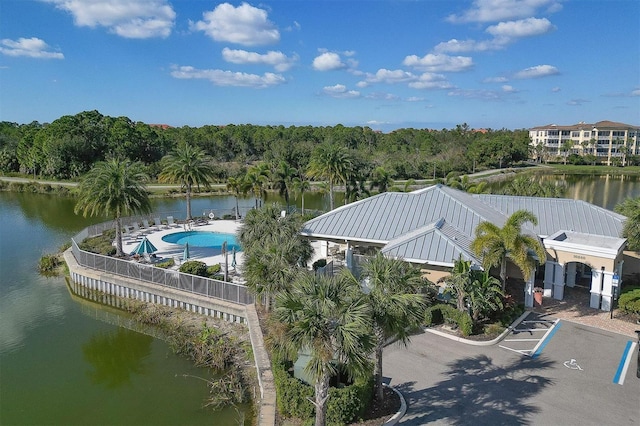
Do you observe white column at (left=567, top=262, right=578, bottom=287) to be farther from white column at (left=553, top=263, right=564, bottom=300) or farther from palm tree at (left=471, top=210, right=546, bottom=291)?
palm tree at (left=471, top=210, right=546, bottom=291)

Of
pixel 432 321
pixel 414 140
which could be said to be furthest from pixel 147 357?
pixel 414 140

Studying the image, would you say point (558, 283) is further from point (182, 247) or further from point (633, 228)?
point (182, 247)

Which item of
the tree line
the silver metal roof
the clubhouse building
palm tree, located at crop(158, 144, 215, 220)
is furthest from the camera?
the tree line

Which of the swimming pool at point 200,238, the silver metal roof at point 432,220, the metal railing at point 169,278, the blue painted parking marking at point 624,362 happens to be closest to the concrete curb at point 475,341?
the silver metal roof at point 432,220

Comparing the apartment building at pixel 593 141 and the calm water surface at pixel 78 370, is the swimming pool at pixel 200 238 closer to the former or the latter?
the calm water surface at pixel 78 370

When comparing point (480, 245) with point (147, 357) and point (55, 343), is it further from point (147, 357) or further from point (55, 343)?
point (55, 343)

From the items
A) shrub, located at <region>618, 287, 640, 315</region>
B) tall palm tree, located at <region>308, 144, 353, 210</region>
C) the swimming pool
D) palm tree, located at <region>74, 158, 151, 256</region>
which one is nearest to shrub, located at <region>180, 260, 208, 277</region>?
palm tree, located at <region>74, 158, 151, 256</region>
